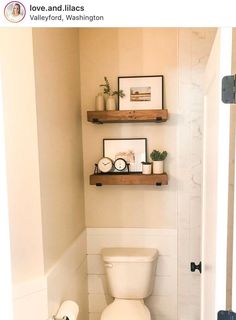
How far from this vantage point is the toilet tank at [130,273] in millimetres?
2125

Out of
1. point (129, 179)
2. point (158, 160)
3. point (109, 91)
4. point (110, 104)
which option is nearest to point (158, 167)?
point (158, 160)

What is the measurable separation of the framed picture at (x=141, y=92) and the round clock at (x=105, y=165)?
42 centimetres

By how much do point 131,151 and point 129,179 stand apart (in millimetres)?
243

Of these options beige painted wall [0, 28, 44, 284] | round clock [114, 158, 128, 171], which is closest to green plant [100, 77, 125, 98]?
round clock [114, 158, 128, 171]

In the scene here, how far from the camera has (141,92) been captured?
7.32 ft

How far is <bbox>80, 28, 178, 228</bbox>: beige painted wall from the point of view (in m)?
2.22

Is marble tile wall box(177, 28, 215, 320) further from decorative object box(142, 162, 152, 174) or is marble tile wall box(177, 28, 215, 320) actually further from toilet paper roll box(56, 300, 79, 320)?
toilet paper roll box(56, 300, 79, 320)

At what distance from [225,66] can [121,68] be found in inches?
57.9

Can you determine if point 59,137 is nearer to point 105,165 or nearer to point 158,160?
point 105,165
